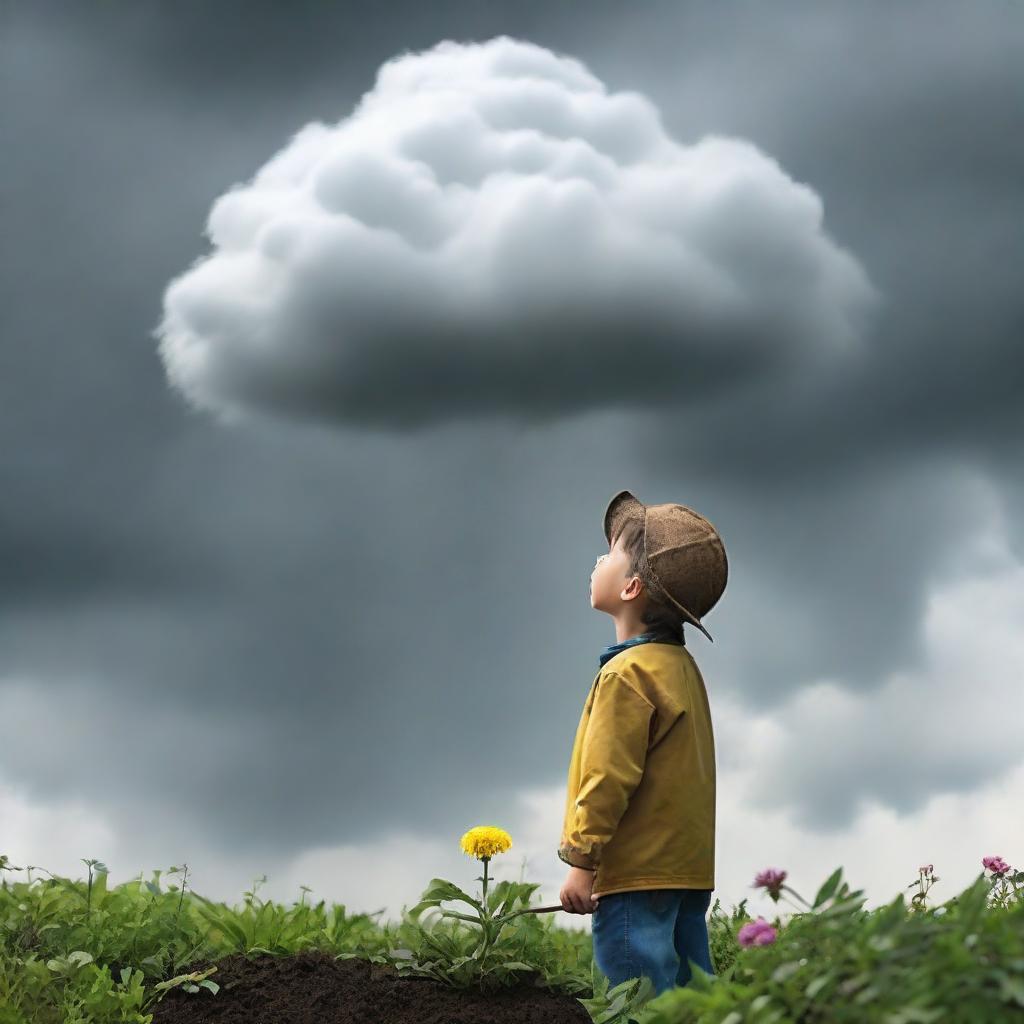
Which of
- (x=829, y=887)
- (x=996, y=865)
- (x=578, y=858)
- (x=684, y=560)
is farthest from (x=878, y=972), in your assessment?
(x=996, y=865)

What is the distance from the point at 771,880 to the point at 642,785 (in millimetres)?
1735

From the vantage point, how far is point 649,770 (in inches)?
188

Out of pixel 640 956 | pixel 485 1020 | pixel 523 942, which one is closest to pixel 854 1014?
pixel 640 956

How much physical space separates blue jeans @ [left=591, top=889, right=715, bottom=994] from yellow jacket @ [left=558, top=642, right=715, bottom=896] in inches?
3.0

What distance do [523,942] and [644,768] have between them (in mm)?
1359

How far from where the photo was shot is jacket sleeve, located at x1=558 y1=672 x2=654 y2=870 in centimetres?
454

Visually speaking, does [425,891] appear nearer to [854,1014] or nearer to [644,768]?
[644,768]

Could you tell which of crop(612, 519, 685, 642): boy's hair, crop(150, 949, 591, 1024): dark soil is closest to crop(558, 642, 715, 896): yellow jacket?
crop(612, 519, 685, 642): boy's hair

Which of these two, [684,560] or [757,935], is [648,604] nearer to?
[684,560]

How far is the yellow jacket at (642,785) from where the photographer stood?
4.59 m

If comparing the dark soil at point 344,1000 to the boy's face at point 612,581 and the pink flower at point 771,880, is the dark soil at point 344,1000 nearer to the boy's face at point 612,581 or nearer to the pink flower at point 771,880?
the boy's face at point 612,581

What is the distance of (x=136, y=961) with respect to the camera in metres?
5.83

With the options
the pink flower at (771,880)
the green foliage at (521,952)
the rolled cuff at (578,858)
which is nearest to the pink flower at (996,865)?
the green foliage at (521,952)

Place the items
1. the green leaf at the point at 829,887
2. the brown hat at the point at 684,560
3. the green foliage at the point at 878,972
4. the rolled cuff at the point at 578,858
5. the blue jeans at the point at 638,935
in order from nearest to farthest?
the green foliage at the point at 878,972, the green leaf at the point at 829,887, the rolled cuff at the point at 578,858, the blue jeans at the point at 638,935, the brown hat at the point at 684,560
